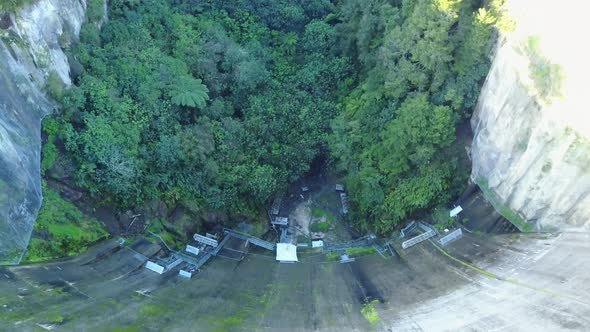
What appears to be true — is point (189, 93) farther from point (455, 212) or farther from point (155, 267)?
point (455, 212)

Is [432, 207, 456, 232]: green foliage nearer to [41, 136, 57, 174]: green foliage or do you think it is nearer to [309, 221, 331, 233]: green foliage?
[309, 221, 331, 233]: green foliage

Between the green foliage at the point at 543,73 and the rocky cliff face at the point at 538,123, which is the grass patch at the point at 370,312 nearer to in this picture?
the rocky cliff face at the point at 538,123

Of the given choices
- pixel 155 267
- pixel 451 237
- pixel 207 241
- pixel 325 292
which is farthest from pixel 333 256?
pixel 155 267

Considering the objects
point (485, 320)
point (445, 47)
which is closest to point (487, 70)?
point (445, 47)

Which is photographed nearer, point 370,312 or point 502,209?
point 370,312

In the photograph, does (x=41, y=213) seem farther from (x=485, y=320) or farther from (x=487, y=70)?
(x=487, y=70)

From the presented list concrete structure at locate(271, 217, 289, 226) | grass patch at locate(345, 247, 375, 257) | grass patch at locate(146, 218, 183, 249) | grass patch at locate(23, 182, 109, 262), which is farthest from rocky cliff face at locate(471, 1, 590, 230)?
grass patch at locate(23, 182, 109, 262)
